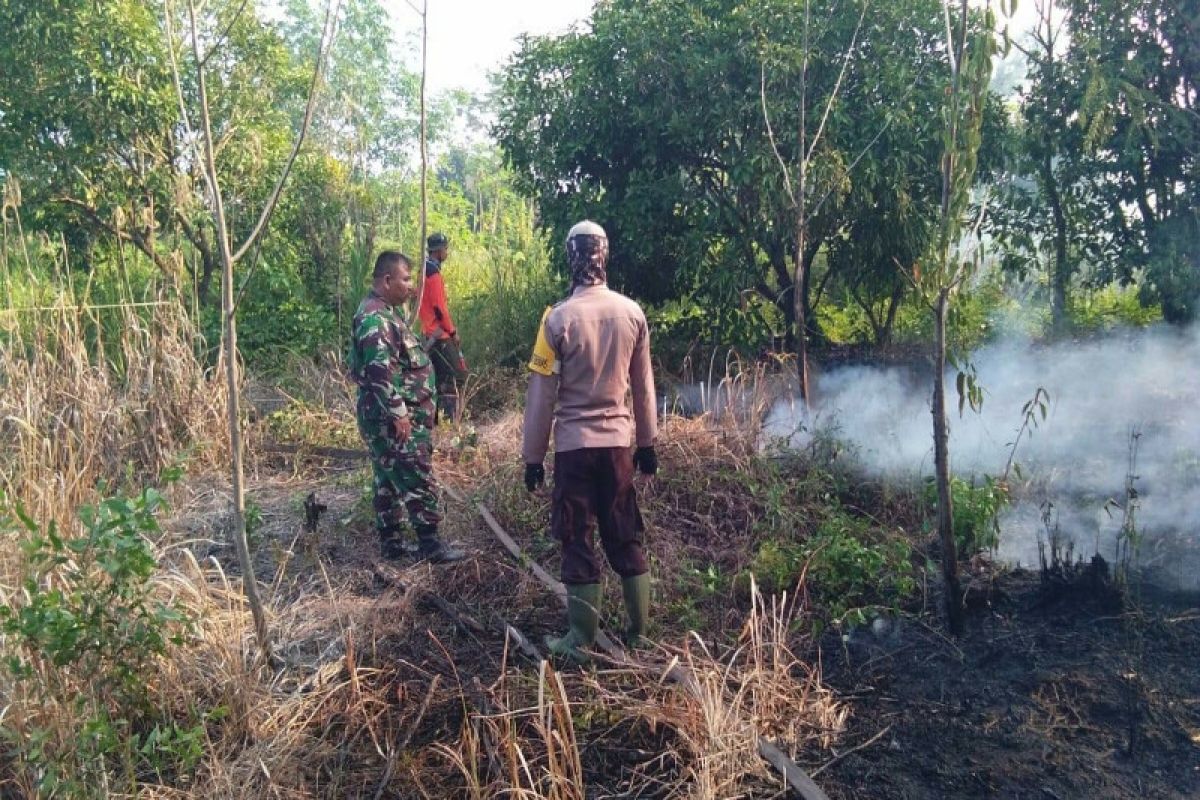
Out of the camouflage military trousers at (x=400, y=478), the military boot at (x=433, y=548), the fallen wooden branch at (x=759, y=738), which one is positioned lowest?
the fallen wooden branch at (x=759, y=738)

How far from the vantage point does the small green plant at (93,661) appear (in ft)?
10.3

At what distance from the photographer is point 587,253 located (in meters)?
4.20

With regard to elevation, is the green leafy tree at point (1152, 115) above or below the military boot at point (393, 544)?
above

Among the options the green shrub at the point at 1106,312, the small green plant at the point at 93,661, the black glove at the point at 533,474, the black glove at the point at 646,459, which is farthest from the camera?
the green shrub at the point at 1106,312

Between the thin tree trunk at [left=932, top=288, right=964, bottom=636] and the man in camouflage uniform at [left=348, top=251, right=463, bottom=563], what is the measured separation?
9.21 feet

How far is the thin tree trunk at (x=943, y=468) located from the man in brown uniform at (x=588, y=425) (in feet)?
4.36

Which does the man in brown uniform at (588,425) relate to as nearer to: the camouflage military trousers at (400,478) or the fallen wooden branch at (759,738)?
the fallen wooden branch at (759,738)

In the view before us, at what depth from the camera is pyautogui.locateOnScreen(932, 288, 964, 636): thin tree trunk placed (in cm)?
425

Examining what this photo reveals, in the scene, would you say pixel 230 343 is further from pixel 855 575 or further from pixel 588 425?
pixel 855 575

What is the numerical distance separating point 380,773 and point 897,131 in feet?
24.9

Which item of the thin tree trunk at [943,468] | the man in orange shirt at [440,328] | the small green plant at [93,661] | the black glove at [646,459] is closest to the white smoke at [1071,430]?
the thin tree trunk at [943,468]

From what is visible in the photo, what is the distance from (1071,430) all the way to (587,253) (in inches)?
206

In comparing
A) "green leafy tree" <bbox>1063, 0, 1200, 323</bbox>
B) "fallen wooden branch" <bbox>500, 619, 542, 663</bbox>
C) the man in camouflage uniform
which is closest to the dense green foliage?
"green leafy tree" <bbox>1063, 0, 1200, 323</bbox>

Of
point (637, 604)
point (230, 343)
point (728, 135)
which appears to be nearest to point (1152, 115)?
point (728, 135)
